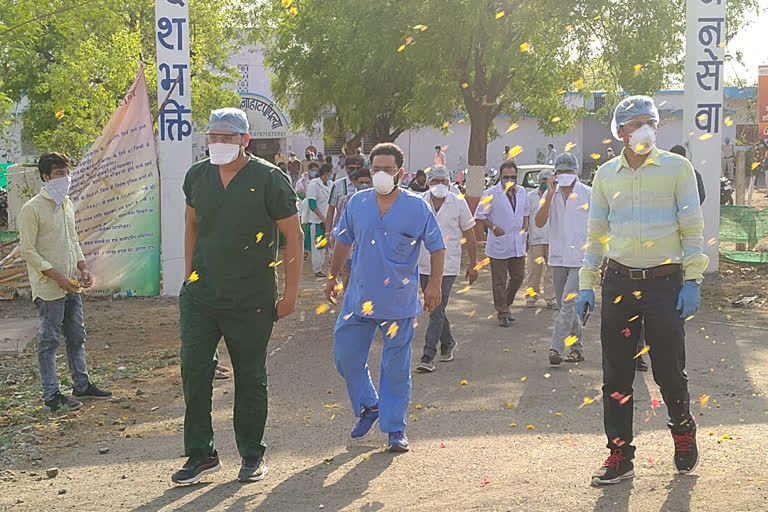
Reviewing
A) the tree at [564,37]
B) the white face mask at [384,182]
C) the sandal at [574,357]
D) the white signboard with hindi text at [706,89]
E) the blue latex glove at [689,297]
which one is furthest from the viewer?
the tree at [564,37]

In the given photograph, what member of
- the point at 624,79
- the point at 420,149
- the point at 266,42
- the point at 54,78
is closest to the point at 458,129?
the point at 420,149

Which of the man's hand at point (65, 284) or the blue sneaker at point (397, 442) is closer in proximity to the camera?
the blue sneaker at point (397, 442)

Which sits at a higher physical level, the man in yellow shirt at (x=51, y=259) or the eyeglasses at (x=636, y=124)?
the eyeglasses at (x=636, y=124)

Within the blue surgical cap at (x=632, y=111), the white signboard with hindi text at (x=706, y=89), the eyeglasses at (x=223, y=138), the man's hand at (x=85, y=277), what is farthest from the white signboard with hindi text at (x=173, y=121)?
the blue surgical cap at (x=632, y=111)

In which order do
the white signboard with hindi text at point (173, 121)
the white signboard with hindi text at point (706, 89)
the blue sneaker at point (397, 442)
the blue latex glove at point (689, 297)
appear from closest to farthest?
the blue latex glove at point (689, 297), the blue sneaker at point (397, 442), the white signboard with hindi text at point (173, 121), the white signboard with hindi text at point (706, 89)

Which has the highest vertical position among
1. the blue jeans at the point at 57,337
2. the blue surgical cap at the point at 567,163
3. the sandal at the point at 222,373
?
the blue surgical cap at the point at 567,163

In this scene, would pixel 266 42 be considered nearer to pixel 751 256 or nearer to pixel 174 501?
pixel 751 256

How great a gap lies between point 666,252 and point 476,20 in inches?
504

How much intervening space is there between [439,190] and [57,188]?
3631 millimetres

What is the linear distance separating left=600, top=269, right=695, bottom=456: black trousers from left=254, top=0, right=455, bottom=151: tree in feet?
46.5

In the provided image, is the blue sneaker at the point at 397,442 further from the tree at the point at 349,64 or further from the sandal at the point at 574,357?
the tree at the point at 349,64

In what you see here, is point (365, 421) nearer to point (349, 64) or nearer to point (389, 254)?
point (389, 254)

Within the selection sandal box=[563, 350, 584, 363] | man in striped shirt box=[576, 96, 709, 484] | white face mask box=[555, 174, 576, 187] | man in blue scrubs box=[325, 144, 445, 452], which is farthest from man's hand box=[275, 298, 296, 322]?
white face mask box=[555, 174, 576, 187]

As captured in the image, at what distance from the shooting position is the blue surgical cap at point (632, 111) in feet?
19.1
